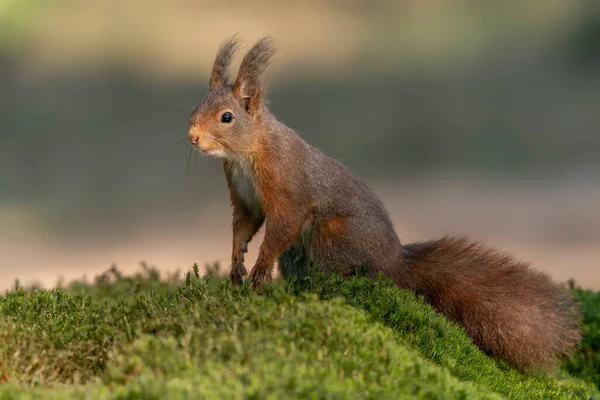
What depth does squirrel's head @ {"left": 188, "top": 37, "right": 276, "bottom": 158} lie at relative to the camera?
229 inches

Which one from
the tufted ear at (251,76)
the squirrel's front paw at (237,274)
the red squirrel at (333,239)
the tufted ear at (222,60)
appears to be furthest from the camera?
the tufted ear at (222,60)

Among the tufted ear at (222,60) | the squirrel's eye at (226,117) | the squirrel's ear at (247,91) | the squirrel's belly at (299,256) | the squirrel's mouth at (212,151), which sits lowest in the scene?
the squirrel's belly at (299,256)

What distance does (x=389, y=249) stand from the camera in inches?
247

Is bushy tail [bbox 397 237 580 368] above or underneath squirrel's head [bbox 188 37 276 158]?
underneath

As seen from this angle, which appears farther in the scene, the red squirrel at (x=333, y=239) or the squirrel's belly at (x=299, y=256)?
the squirrel's belly at (x=299, y=256)

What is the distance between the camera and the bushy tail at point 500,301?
19.5ft

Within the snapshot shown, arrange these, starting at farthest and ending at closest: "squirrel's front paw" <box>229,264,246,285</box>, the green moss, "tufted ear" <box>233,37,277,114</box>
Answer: "squirrel's front paw" <box>229,264,246,285</box> → "tufted ear" <box>233,37,277,114</box> → the green moss

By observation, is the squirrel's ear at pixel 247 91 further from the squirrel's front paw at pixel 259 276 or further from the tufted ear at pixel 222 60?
the squirrel's front paw at pixel 259 276

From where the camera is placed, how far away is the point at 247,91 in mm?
6098

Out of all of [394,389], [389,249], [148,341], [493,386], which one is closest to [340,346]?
[394,389]

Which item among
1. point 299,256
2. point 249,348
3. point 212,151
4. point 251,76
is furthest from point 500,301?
point 249,348

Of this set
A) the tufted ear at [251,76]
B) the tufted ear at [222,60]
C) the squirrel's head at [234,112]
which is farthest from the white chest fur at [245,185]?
the tufted ear at [222,60]

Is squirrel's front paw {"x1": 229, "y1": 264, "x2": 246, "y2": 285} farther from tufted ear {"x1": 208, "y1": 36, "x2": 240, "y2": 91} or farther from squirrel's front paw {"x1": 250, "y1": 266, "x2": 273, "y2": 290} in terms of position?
tufted ear {"x1": 208, "y1": 36, "x2": 240, "y2": 91}

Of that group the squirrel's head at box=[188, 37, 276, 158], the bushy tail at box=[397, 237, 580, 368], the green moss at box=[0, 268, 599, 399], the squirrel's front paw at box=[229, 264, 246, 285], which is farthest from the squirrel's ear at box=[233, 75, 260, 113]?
the bushy tail at box=[397, 237, 580, 368]
